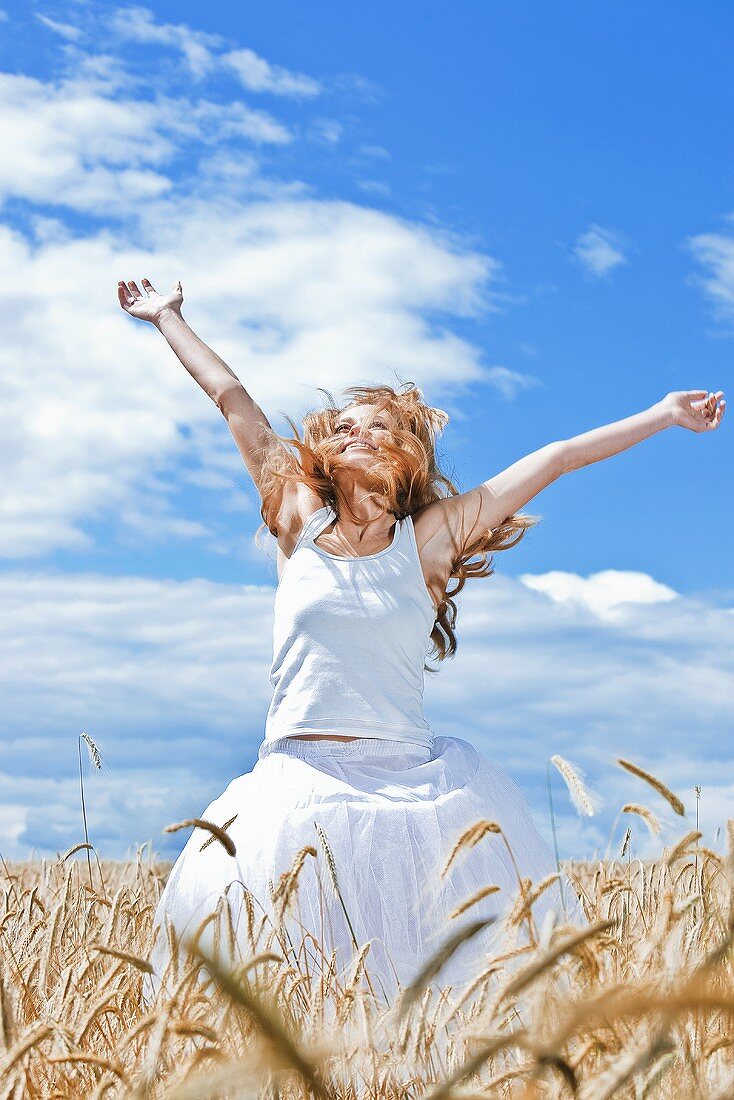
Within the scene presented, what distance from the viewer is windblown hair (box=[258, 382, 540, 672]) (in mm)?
3879

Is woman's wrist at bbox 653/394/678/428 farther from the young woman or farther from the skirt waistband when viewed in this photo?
the skirt waistband

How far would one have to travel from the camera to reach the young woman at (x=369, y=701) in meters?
3.03

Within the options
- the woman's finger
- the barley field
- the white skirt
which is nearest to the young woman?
the white skirt

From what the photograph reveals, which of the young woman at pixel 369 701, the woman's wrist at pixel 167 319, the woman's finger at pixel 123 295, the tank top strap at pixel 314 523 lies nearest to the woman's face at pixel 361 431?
the young woman at pixel 369 701

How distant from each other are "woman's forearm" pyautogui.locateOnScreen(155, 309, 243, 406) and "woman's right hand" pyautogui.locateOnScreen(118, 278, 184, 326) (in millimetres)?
28

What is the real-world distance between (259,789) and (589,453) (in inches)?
67.3

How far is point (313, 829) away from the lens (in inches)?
123

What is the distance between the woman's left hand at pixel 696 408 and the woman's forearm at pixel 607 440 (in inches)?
4.4

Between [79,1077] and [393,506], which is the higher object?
[393,506]

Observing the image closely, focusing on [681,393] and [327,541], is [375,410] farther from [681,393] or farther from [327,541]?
[681,393]

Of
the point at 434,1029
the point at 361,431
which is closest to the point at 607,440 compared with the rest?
the point at 361,431

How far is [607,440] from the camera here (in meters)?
4.07

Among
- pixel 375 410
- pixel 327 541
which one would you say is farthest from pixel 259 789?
pixel 375 410

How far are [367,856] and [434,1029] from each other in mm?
1155
